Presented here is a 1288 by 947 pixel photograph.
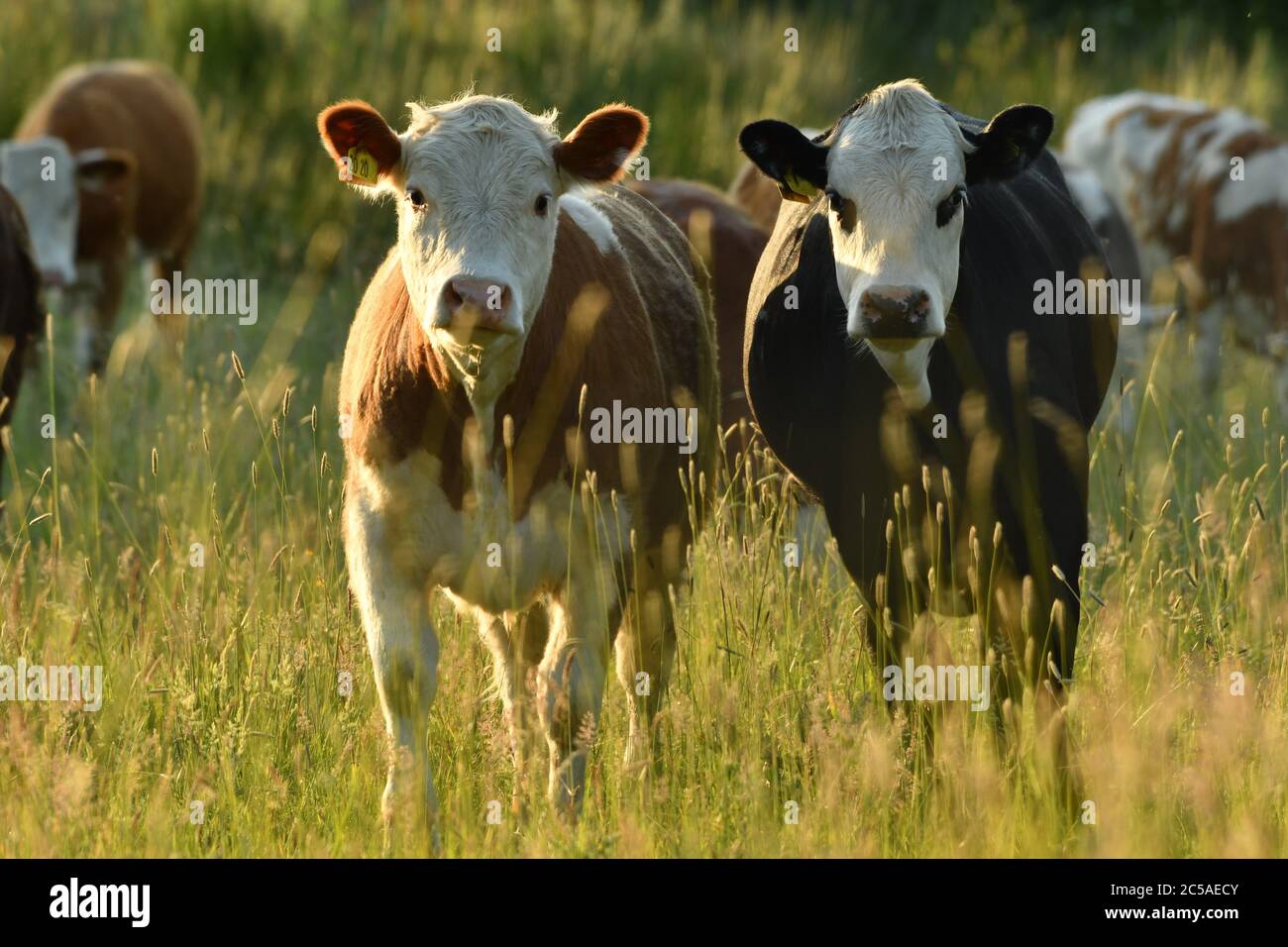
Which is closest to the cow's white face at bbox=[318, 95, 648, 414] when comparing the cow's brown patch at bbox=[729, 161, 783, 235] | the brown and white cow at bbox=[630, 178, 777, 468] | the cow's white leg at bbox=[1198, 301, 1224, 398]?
the brown and white cow at bbox=[630, 178, 777, 468]

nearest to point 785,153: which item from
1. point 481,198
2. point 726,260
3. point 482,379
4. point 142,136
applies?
point 481,198

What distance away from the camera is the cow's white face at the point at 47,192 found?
11.3 meters

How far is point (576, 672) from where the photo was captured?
4.90m

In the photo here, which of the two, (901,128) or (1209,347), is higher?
(1209,347)

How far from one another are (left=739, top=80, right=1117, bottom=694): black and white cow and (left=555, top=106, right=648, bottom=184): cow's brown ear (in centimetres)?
29

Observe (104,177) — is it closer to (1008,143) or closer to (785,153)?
(785,153)

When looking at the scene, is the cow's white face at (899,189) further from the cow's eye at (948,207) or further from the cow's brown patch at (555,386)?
the cow's brown patch at (555,386)

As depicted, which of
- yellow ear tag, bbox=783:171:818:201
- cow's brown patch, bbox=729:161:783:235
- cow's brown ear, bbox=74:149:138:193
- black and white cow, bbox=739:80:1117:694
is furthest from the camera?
cow's brown ear, bbox=74:149:138:193

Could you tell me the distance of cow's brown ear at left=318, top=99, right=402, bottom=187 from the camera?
15.8ft

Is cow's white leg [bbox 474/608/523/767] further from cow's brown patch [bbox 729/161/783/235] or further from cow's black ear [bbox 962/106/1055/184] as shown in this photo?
cow's brown patch [bbox 729/161/783/235]

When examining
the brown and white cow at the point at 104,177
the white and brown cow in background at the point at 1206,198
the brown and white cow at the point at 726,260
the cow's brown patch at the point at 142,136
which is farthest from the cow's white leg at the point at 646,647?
the cow's brown patch at the point at 142,136

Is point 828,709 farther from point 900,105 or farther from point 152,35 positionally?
point 152,35

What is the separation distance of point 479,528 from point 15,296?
10.4 feet
